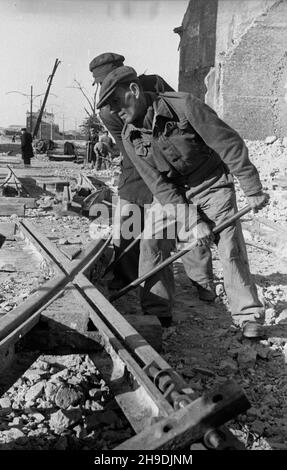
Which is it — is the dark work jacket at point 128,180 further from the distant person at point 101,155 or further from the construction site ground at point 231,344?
the distant person at point 101,155

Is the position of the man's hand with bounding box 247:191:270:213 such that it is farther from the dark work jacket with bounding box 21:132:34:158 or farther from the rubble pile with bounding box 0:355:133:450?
the dark work jacket with bounding box 21:132:34:158

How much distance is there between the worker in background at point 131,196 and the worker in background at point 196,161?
0.80m

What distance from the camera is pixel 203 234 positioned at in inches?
148

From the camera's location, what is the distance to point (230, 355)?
3521 millimetres

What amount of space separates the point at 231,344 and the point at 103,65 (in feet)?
8.97

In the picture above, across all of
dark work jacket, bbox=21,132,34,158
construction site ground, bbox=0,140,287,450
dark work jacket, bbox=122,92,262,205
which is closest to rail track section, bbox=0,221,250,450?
construction site ground, bbox=0,140,287,450

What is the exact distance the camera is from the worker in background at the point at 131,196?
15.4ft

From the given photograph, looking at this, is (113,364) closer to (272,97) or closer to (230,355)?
(230,355)

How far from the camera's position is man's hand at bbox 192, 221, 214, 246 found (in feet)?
12.3

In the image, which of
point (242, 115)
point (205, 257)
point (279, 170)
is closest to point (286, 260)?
point (205, 257)

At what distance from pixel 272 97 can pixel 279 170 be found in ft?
26.2

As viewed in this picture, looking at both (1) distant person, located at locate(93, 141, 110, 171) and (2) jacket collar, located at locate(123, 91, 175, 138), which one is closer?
(2) jacket collar, located at locate(123, 91, 175, 138)

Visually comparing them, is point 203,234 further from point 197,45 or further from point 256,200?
point 197,45

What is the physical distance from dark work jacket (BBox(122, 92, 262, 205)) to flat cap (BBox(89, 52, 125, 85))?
3.73 ft
